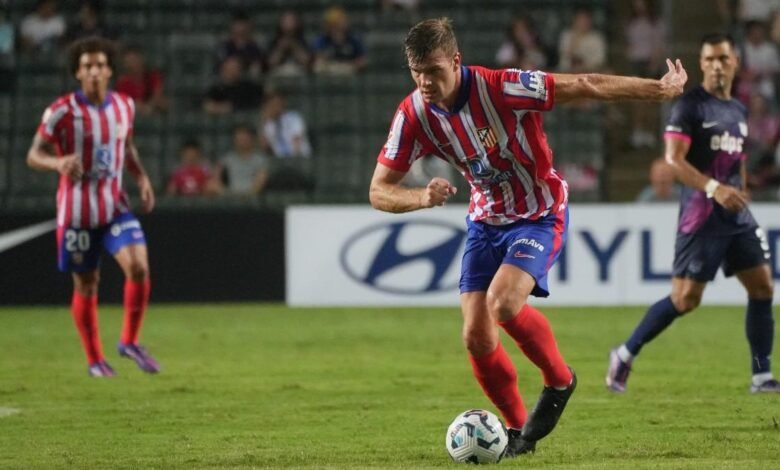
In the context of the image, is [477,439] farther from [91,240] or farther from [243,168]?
[243,168]

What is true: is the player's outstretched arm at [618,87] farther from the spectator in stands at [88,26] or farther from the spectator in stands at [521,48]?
the spectator in stands at [88,26]

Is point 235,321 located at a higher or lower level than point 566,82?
lower

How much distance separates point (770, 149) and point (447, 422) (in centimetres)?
920

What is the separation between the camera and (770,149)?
617 inches

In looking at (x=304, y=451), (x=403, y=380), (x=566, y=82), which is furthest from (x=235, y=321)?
(x=566, y=82)

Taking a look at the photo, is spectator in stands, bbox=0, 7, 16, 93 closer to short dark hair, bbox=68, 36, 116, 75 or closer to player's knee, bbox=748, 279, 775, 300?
short dark hair, bbox=68, 36, 116, 75

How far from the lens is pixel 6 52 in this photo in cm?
1750

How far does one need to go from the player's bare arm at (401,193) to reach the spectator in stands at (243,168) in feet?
30.8

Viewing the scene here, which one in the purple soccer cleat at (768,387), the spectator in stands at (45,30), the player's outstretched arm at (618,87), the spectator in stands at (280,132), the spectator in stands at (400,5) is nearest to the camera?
the player's outstretched arm at (618,87)

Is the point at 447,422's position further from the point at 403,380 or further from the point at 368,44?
the point at 368,44

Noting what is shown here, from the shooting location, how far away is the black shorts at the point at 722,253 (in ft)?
28.1

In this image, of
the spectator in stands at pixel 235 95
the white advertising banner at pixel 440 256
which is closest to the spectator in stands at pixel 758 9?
the white advertising banner at pixel 440 256

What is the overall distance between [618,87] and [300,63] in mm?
11394

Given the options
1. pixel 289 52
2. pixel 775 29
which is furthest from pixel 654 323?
pixel 775 29
